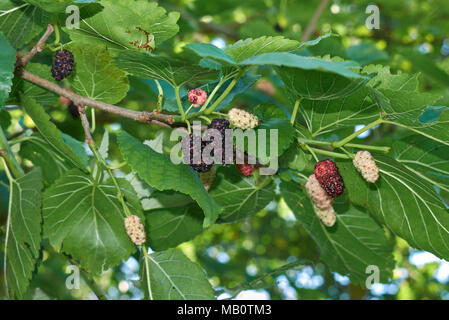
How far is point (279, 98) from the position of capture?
2539 mm

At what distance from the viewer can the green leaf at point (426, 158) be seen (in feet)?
2.78

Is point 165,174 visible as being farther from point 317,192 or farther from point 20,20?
point 20,20

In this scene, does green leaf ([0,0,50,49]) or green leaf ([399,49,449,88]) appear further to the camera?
green leaf ([399,49,449,88])

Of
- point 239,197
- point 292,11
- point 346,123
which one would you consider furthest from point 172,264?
point 292,11

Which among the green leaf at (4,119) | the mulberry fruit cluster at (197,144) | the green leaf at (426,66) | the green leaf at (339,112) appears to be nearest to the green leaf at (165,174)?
the mulberry fruit cluster at (197,144)

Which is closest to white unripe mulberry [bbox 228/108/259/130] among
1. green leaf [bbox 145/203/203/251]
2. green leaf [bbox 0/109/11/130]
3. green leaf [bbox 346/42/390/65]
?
green leaf [bbox 145/203/203/251]

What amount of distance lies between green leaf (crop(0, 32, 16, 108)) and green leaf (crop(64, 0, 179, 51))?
89 mm

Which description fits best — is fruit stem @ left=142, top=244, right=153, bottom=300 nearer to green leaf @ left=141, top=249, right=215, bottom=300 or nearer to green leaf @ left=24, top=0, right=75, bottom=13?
green leaf @ left=141, top=249, right=215, bottom=300

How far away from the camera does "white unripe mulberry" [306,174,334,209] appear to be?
2.79 ft

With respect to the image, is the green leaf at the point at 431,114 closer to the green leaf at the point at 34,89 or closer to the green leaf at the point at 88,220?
the green leaf at the point at 88,220

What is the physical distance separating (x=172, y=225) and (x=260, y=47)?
48cm

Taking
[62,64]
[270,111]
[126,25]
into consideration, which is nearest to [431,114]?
[270,111]

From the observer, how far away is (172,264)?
85 cm

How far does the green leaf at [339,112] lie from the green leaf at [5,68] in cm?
45
